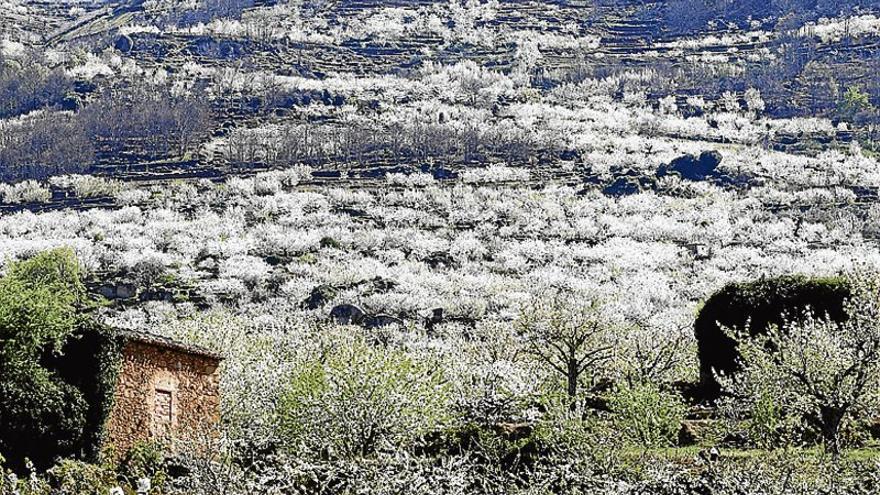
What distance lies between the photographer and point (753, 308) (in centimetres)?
4366

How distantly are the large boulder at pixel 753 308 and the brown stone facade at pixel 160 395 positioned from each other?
17.4 meters

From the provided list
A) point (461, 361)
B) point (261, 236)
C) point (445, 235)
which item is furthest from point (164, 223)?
point (461, 361)

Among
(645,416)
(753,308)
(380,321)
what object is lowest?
(380,321)

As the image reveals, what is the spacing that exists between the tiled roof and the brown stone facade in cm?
4

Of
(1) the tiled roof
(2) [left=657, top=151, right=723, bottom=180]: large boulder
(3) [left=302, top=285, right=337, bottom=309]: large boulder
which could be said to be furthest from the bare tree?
(2) [left=657, top=151, right=723, bottom=180]: large boulder

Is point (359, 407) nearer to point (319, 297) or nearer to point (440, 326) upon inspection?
point (440, 326)

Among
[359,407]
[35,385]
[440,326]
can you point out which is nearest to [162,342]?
[35,385]

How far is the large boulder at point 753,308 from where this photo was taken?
42.9m

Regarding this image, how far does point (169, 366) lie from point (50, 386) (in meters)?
Answer: 5.56

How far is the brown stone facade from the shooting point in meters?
36.2

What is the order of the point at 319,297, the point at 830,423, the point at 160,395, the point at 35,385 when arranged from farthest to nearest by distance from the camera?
the point at 319,297 → the point at 160,395 → the point at 35,385 → the point at 830,423

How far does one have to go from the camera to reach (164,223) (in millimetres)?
155875

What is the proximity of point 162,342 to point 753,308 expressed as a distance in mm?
20316

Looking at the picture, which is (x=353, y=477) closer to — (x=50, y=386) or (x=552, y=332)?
(x=50, y=386)
